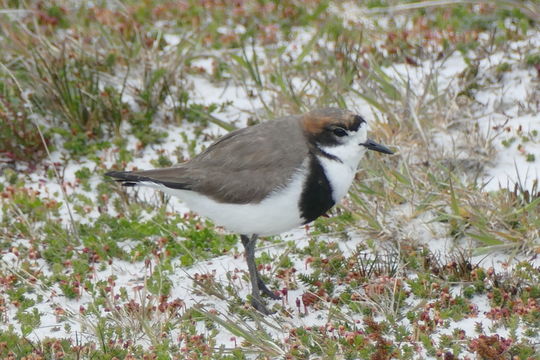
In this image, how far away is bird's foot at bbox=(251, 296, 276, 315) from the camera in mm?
5711

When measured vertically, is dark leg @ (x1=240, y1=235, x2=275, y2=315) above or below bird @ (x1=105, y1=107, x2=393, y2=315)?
below

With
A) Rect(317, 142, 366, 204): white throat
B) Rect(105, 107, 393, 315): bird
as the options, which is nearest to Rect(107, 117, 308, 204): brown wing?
Rect(105, 107, 393, 315): bird

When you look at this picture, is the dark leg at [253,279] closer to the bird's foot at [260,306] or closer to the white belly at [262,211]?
the bird's foot at [260,306]

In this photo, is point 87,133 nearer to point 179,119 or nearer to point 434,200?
point 179,119

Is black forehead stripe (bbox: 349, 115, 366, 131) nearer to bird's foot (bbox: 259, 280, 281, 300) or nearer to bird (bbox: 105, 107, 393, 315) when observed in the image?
bird (bbox: 105, 107, 393, 315)

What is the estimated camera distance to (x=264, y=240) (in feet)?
22.3

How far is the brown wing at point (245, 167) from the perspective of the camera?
5.36 meters

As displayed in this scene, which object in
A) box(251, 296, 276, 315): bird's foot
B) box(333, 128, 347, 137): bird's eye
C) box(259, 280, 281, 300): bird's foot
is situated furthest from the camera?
box(259, 280, 281, 300): bird's foot

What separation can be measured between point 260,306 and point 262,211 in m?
0.84

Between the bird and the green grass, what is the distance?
0.65 m

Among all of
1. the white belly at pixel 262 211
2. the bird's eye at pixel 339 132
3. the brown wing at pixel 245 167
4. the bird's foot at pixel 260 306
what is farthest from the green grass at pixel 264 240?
the bird's eye at pixel 339 132

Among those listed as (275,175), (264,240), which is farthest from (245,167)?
(264,240)

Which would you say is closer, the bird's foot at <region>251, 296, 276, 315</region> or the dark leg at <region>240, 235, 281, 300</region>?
the bird's foot at <region>251, 296, 276, 315</region>

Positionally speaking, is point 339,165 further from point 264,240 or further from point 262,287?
point 264,240
